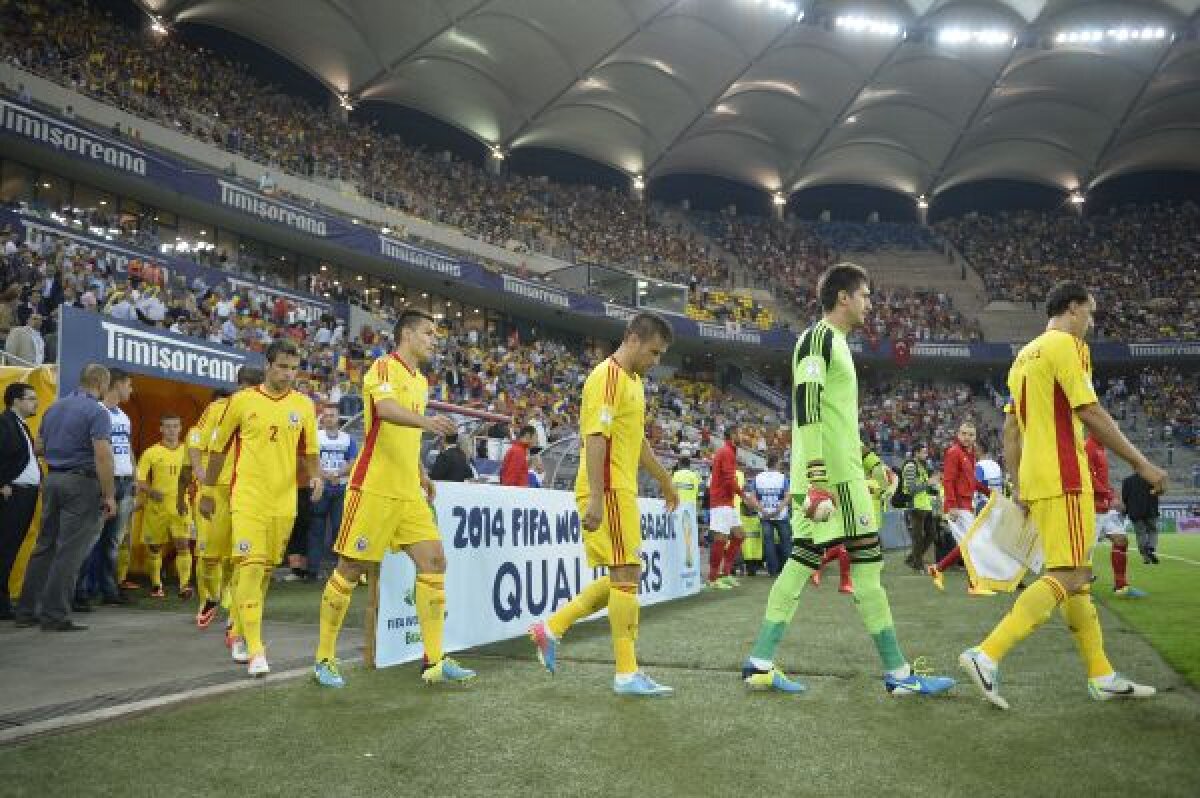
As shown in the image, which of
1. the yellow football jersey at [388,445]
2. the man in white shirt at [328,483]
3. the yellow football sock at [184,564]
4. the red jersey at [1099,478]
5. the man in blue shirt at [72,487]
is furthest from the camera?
the man in white shirt at [328,483]

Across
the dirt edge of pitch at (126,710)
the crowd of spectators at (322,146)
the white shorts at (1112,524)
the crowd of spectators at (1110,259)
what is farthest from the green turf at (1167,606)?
the crowd of spectators at (1110,259)

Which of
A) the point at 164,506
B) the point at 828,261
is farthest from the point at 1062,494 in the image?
the point at 828,261

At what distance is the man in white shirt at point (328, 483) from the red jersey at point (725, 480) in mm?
4914

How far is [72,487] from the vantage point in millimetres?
6691

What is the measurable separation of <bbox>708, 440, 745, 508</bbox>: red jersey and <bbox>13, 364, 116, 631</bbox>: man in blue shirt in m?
7.50

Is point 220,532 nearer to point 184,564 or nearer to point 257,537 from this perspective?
point 257,537

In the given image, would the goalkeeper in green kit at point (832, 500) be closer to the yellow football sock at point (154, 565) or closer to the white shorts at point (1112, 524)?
the white shorts at point (1112, 524)

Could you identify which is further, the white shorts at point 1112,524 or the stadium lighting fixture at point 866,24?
the stadium lighting fixture at point 866,24

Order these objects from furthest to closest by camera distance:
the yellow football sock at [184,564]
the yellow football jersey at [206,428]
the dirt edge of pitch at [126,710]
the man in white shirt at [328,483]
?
1. the man in white shirt at [328,483]
2. the yellow football sock at [184,564]
3. the yellow football jersey at [206,428]
4. the dirt edge of pitch at [126,710]

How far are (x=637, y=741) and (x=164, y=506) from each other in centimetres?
790

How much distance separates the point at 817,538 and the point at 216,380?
25.8ft

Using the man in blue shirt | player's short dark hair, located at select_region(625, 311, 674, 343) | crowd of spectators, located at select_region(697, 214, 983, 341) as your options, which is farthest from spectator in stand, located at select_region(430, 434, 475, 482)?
crowd of spectators, located at select_region(697, 214, 983, 341)

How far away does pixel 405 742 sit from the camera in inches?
135

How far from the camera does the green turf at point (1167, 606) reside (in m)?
5.30
